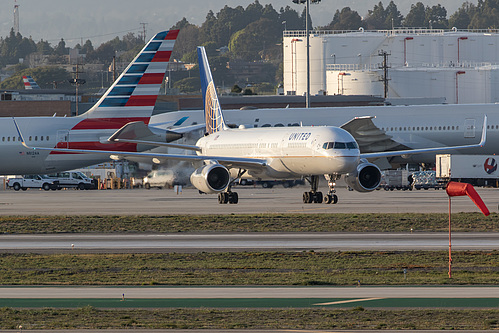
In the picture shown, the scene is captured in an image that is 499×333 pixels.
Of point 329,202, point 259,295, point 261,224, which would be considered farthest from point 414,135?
point 259,295

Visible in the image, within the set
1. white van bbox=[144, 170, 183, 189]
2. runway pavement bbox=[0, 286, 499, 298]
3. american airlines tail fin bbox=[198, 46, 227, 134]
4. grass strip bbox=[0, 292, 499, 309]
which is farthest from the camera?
white van bbox=[144, 170, 183, 189]

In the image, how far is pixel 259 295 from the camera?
18.2 meters

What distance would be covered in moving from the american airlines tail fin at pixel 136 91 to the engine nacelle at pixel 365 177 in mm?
17343

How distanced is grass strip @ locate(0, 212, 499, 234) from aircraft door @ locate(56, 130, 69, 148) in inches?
777

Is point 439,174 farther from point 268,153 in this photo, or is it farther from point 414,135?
point 268,153

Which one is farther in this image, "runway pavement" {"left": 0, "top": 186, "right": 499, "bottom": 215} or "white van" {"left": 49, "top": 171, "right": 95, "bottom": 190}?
"white van" {"left": 49, "top": 171, "right": 95, "bottom": 190}

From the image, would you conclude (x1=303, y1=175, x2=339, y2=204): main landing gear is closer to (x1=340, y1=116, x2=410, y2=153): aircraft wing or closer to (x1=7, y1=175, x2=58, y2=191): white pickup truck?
(x1=340, y1=116, x2=410, y2=153): aircraft wing

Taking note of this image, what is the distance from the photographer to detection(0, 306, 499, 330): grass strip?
48.7ft

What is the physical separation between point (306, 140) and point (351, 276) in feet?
79.4

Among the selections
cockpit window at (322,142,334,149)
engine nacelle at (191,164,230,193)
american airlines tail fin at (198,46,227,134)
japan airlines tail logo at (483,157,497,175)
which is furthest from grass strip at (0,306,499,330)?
japan airlines tail logo at (483,157,497,175)

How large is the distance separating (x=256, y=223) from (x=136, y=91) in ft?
85.5

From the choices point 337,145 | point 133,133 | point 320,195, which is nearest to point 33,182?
point 133,133

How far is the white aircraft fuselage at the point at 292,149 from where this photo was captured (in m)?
43.2

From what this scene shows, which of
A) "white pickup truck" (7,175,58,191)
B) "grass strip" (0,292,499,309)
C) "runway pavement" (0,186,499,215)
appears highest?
"grass strip" (0,292,499,309)
